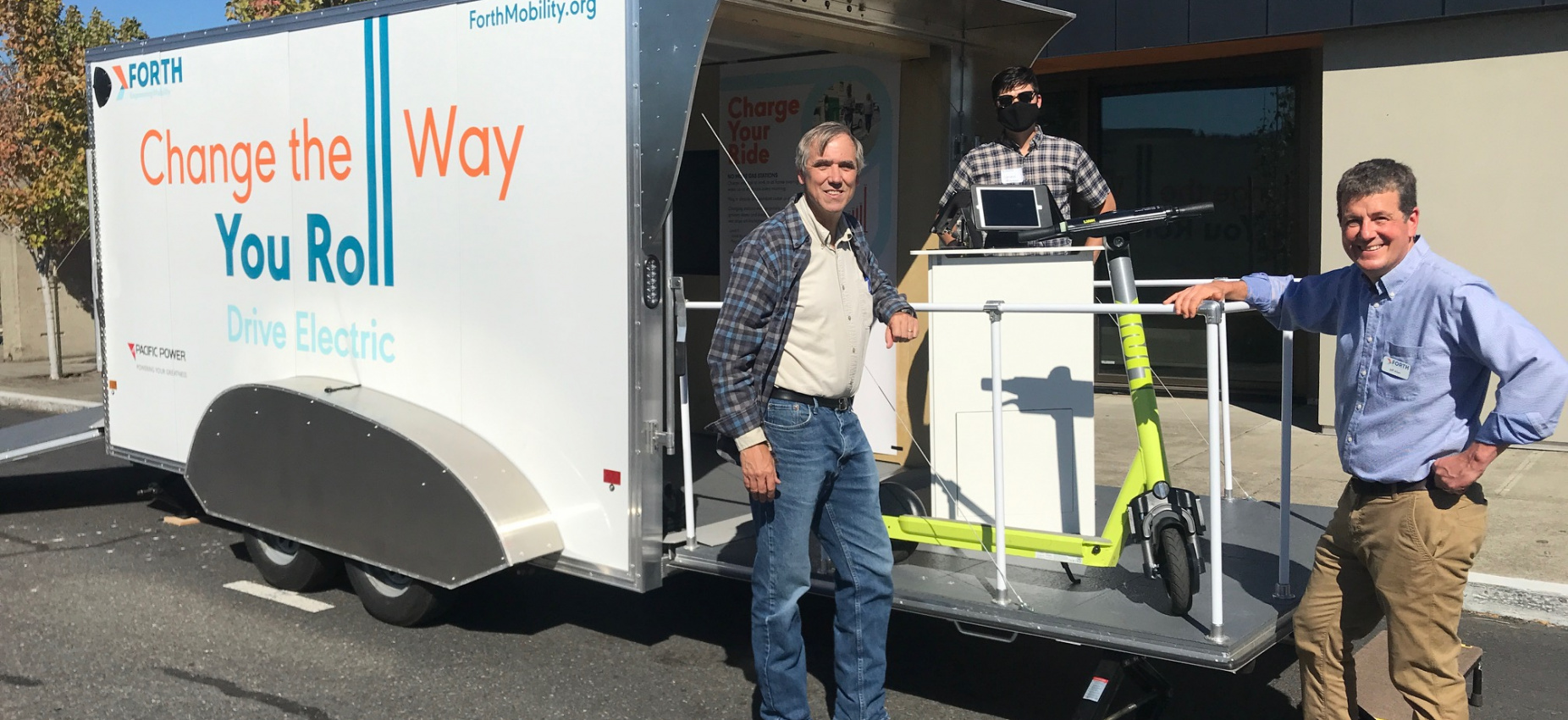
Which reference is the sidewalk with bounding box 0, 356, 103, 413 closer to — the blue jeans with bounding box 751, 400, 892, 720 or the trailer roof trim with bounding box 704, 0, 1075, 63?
the trailer roof trim with bounding box 704, 0, 1075, 63

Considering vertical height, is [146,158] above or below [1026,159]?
above

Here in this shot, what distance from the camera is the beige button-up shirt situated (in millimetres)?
3877

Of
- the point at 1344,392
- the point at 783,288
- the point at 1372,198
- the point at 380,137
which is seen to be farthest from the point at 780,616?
the point at 380,137

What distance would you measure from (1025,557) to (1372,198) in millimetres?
1903

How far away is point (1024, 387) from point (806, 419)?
1327 mm

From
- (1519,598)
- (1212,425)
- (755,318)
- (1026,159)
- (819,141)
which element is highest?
(1026,159)

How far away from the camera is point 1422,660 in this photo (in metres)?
3.39

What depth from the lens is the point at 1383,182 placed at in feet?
10.9

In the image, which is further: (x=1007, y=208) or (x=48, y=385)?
(x=48, y=385)

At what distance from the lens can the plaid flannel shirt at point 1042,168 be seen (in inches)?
213

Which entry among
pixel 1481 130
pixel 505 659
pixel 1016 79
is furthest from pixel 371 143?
pixel 1481 130

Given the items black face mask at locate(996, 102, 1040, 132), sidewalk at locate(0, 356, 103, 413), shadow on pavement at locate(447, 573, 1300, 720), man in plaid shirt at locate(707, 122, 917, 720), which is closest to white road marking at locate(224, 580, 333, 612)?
shadow on pavement at locate(447, 573, 1300, 720)

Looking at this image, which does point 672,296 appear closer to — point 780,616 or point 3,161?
point 780,616

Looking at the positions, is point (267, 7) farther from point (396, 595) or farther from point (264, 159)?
point (396, 595)
